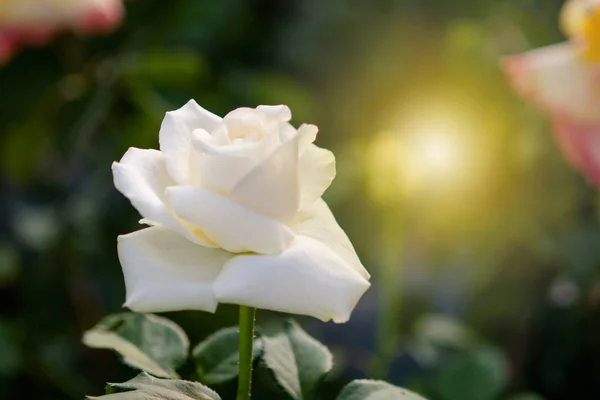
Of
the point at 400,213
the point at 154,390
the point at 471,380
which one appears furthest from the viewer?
the point at 400,213

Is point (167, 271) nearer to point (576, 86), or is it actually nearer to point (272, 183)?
A: point (272, 183)

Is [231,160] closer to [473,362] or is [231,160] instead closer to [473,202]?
[473,362]

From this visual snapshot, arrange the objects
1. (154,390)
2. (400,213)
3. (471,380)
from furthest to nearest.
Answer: (400,213) → (471,380) → (154,390)

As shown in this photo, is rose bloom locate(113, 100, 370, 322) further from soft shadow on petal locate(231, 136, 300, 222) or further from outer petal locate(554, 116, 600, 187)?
outer petal locate(554, 116, 600, 187)

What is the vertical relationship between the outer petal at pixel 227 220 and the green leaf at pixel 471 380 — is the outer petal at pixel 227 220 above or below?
above

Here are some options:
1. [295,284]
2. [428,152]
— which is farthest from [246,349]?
[428,152]

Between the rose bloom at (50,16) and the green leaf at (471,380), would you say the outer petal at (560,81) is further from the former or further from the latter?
the rose bloom at (50,16)

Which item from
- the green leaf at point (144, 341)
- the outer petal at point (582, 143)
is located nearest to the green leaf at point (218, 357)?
the green leaf at point (144, 341)
